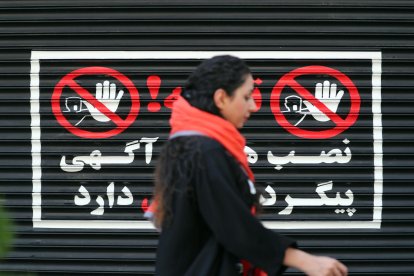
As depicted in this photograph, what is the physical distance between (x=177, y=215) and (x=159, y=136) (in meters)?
2.26

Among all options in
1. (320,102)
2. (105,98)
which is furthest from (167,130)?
(320,102)

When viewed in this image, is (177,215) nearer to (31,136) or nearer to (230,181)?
(230,181)

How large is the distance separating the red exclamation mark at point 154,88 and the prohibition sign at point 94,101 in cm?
9

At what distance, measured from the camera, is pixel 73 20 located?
5090mm

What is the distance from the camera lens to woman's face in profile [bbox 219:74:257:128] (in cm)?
290

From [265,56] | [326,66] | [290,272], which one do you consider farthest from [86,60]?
[290,272]

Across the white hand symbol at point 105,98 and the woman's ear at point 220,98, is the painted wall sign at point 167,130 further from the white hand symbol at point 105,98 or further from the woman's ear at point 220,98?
the woman's ear at point 220,98

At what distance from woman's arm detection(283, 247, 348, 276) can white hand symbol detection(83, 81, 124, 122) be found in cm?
255

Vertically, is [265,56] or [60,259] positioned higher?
[265,56]

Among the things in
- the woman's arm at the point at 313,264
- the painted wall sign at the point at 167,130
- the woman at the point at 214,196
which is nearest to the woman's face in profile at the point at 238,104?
the woman at the point at 214,196

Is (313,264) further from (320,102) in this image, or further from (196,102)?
(320,102)

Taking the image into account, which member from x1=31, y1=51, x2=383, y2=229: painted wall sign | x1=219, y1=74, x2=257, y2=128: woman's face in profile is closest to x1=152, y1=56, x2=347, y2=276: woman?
x1=219, y1=74, x2=257, y2=128: woman's face in profile

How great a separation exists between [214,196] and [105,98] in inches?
98.7

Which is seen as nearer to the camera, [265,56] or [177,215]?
[177,215]
